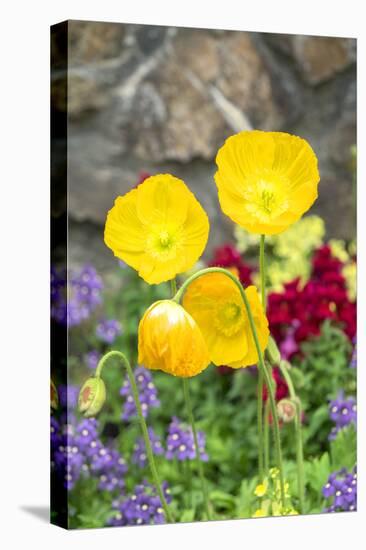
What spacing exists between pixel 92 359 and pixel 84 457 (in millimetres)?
276

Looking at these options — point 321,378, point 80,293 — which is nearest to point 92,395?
point 80,293

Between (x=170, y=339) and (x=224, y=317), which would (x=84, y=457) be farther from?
(x=170, y=339)

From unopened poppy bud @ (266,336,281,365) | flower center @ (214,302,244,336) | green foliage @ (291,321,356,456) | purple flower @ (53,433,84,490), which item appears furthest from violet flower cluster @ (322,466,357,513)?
purple flower @ (53,433,84,490)

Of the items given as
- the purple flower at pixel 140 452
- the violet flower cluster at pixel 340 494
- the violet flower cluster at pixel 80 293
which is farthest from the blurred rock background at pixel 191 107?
the violet flower cluster at pixel 340 494

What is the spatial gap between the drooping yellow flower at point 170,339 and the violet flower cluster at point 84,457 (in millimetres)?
480

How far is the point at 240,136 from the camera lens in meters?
3.54

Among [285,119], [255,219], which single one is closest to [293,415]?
[255,219]

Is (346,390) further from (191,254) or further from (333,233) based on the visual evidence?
(191,254)

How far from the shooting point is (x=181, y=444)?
3.83 meters

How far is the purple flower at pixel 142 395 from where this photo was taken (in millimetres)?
3826

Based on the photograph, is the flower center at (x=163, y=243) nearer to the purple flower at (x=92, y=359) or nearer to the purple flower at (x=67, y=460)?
the purple flower at (x=92, y=359)

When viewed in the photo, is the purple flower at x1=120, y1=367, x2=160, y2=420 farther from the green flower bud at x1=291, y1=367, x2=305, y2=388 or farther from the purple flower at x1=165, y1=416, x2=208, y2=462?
the green flower bud at x1=291, y1=367, x2=305, y2=388

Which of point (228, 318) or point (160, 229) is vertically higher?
point (160, 229)

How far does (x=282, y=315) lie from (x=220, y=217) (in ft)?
1.19
